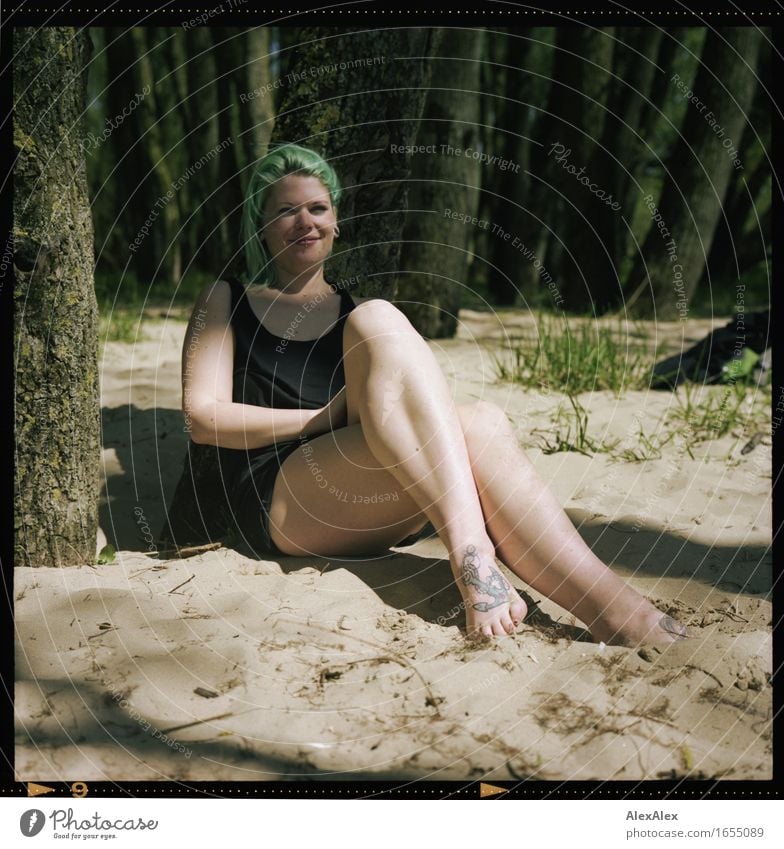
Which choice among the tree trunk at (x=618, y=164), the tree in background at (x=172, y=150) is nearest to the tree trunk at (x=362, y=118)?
the tree trunk at (x=618, y=164)

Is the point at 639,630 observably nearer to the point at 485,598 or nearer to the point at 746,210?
the point at 485,598

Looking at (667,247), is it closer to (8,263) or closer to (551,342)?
(551,342)

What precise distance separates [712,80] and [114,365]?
4.14 metres

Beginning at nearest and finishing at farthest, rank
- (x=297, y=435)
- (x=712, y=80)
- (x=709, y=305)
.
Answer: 1. (x=297, y=435)
2. (x=712, y=80)
3. (x=709, y=305)

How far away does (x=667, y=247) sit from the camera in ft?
20.4

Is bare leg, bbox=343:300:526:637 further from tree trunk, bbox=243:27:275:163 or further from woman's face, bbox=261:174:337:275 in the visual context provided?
tree trunk, bbox=243:27:275:163

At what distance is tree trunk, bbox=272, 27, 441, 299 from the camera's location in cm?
291

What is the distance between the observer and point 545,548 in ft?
7.64

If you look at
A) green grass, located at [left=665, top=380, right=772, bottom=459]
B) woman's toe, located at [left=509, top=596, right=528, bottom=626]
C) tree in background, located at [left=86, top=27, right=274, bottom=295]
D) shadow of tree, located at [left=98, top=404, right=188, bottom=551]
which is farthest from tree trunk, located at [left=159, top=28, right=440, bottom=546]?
tree in background, located at [left=86, top=27, right=274, bottom=295]

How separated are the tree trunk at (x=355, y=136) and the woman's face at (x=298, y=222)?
0.32 m

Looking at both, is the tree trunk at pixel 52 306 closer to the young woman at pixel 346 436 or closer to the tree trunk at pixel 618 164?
the young woman at pixel 346 436

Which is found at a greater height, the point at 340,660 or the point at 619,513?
the point at 619,513

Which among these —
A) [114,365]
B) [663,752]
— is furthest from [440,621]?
[114,365]

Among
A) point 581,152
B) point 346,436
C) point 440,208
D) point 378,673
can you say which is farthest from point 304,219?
point 581,152
